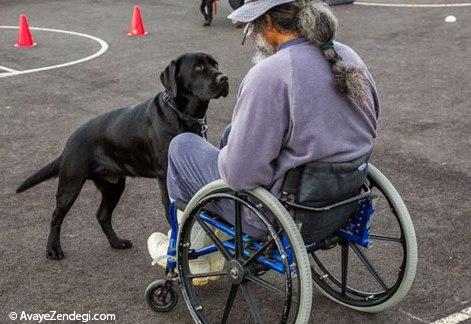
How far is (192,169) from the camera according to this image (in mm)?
3498

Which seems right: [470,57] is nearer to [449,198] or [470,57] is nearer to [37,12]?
[449,198]

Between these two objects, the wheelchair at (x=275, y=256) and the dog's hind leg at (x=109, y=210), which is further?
the dog's hind leg at (x=109, y=210)

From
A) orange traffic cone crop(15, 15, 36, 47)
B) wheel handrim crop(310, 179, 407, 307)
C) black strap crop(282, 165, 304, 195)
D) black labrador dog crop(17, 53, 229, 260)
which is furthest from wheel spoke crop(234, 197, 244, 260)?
orange traffic cone crop(15, 15, 36, 47)

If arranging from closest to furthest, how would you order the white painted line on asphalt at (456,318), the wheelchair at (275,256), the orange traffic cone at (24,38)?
the wheelchair at (275,256)
the white painted line on asphalt at (456,318)
the orange traffic cone at (24,38)

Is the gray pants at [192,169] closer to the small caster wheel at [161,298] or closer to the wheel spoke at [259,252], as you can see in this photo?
the wheel spoke at [259,252]

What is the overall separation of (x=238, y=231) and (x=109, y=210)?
167 cm

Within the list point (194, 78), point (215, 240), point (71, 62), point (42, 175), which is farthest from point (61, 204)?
point (71, 62)

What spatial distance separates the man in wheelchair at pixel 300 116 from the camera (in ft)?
9.82

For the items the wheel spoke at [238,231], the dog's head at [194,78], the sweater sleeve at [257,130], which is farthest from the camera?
the dog's head at [194,78]

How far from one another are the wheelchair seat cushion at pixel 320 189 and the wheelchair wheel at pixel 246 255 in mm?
123

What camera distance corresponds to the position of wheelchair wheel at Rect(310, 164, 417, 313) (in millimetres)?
3488

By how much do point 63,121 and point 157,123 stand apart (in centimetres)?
341

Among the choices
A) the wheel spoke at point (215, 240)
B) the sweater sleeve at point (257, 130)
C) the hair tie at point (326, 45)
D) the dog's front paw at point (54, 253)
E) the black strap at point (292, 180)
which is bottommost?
the dog's front paw at point (54, 253)

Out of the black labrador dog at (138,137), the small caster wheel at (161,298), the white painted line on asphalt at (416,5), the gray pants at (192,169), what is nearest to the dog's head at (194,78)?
the black labrador dog at (138,137)
